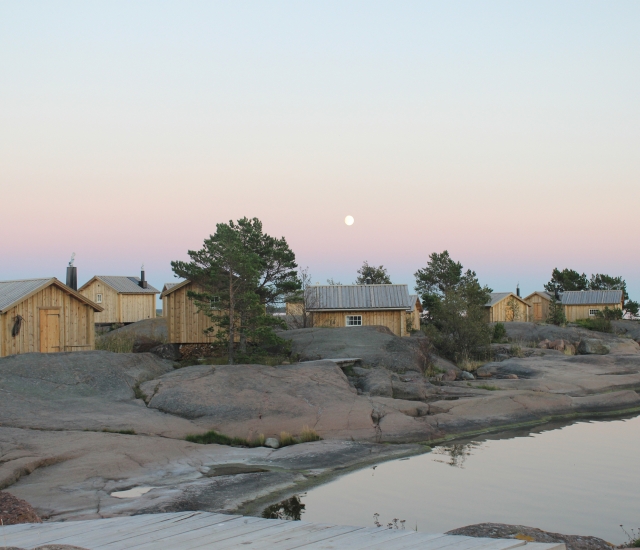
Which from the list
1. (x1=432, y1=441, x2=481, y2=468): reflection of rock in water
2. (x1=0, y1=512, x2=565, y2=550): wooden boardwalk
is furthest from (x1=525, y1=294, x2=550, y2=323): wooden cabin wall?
(x1=0, y1=512, x2=565, y2=550): wooden boardwalk

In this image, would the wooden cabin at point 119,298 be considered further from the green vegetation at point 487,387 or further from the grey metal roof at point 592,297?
the grey metal roof at point 592,297

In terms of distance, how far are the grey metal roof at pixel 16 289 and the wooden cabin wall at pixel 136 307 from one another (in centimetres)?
3175

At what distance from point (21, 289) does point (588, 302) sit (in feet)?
201

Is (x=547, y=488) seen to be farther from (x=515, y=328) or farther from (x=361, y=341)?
(x=515, y=328)

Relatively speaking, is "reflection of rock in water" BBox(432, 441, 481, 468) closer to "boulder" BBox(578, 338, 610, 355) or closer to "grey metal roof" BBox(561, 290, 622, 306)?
"boulder" BBox(578, 338, 610, 355)

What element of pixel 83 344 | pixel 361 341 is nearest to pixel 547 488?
pixel 361 341

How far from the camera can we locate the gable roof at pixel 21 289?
24.0 m

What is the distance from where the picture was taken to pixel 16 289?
25.1 metres

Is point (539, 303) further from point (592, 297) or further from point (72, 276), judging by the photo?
point (72, 276)

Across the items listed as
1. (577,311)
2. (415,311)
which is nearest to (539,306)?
(577,311)

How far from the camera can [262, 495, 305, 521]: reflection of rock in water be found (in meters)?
11.1

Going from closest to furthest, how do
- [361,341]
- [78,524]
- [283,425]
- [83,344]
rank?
[78,524] < [283,425] < [83,344] < [361,341]

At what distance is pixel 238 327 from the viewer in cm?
2553

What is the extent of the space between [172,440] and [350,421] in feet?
16.9
